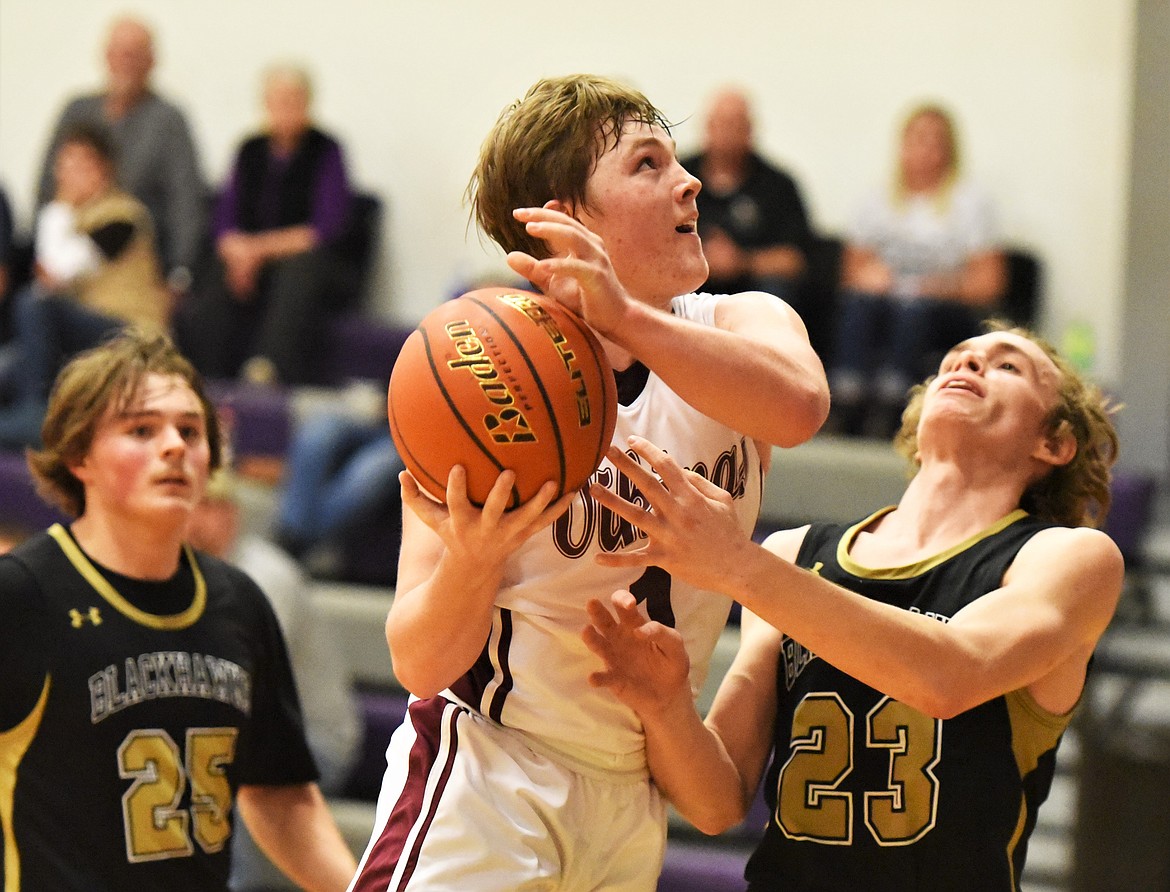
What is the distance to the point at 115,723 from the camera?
10.0 ft

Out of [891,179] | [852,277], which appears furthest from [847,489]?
[891,179]

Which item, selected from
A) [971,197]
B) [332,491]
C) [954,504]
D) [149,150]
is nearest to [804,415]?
[954,504]

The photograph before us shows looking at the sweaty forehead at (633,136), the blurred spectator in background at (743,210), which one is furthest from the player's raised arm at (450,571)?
the blurred spectator in background at (743,210)

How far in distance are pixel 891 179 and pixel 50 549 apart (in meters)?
5.30

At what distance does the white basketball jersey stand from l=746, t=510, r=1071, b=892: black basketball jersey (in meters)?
0.34

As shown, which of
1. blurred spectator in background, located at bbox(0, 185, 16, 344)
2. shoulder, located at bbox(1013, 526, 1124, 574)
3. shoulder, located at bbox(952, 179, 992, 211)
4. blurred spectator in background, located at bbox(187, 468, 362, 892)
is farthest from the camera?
blurred spectator in background, located at bbox(0, 185, 16, 344)

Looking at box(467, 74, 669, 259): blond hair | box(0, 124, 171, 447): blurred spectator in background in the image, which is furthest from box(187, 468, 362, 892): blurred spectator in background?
box(467, 74, 669, 259): blond hair

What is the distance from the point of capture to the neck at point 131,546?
3.19 meters

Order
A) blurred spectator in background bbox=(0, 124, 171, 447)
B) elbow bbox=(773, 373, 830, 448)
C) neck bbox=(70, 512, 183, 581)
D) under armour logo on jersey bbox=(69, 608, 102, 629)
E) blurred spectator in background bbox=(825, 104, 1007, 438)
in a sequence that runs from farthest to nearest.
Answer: blurred spectator in background bbox=(0, 124, 171, 447)
blurred spectator in background bbox=(825, 104, 1007, 438)
neck bbox=(70, 512, 183, 581)
under armour logo on jersey bbox=(69, 608, 102, 629)
elbow bbox=(773, 373, 830, 448)

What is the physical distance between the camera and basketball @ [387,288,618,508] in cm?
220

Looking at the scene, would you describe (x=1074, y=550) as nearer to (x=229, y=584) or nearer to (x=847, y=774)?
(x=847, y=774)

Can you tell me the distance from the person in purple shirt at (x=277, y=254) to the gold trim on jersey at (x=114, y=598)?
503 cm

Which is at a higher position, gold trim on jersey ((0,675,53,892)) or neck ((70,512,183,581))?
neck ((70,512,183,581))

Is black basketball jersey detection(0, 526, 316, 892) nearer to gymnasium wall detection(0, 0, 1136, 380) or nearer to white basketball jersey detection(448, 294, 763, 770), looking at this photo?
white basketball jersey detection(448, 294, 763, 770)
